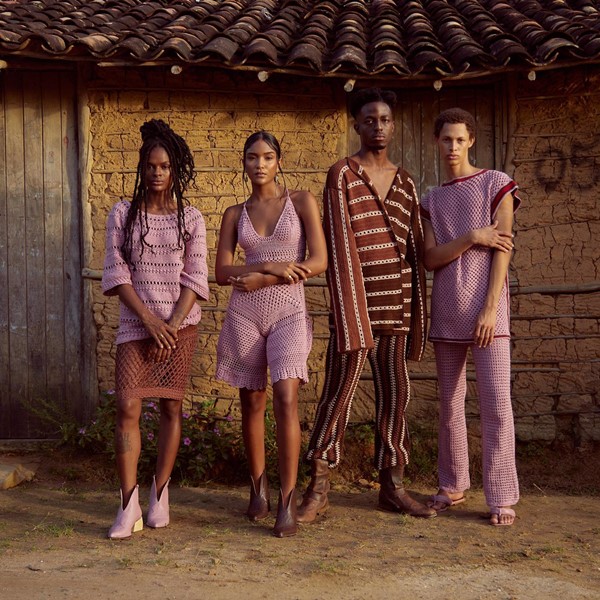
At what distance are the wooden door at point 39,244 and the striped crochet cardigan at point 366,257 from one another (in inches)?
99.0

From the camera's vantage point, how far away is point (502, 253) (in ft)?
14.6

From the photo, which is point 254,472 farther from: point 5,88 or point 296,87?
point 5,88

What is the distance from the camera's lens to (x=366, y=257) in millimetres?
4531

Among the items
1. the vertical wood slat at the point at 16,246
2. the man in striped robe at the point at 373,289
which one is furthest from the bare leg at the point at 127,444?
the vertical wood slat at the point at 16,246

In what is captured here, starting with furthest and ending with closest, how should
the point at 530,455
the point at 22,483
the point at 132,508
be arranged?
the point at 530,455
the point at 22,483
the point at 132,508

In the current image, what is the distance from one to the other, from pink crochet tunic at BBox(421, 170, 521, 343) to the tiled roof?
1344 millimetres

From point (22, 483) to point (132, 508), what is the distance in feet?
5.29

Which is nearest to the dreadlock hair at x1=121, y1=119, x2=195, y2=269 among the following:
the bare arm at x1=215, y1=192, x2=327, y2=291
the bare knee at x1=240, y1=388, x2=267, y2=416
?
the bare arm at x1=215, y1=192, x2=327, y2=291

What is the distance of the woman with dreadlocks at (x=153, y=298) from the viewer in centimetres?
428

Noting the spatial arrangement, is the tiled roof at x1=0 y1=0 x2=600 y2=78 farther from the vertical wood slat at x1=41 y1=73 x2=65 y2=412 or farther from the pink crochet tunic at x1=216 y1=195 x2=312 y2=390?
the pink crochet tunic at x1=216 y1=195 x2=312 y2=390

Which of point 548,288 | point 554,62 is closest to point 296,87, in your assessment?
point 554,62

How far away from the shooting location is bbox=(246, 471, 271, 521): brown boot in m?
4.53

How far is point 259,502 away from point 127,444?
2.53ft

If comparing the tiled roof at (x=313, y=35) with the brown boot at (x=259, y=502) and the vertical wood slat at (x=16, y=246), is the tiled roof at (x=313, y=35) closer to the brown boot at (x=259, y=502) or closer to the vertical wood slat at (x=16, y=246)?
the vertical wood slat at (x=16, y=246)
